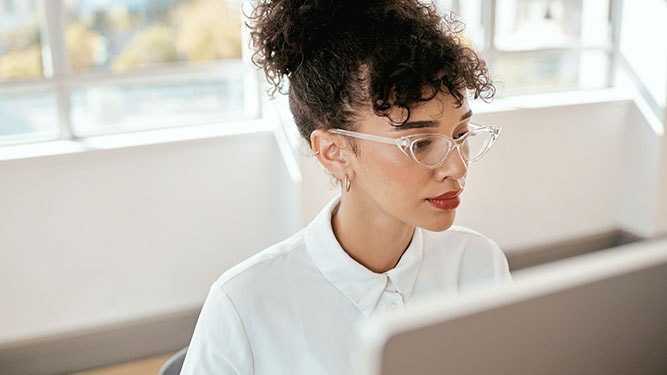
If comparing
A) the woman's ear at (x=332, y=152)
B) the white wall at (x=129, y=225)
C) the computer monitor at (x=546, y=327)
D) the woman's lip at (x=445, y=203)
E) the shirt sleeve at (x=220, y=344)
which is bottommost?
the white wall at (x=129, y=225)

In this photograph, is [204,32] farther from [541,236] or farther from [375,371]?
[375,371]

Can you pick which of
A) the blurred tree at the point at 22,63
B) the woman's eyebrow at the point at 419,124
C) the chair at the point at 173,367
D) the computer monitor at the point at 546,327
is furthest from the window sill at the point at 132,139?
the computer monitor at the point at 546,327

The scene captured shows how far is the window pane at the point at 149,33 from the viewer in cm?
318

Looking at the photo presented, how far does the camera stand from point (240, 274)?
4.36ft

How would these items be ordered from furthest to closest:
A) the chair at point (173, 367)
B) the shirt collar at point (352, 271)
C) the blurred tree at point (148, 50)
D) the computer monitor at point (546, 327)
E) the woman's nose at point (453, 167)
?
→ the blurred tree at point (148, 50), the chair at point (173, 367), the shirt collar at point (352, 271), the woman's nose at point (453, 167), the computer monitor at point (546, 327)

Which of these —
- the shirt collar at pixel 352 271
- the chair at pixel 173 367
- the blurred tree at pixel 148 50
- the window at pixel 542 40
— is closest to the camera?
the shirt collar at pixel 352 271

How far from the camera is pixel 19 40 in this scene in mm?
3066

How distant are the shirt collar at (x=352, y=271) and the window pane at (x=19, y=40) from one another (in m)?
2.08

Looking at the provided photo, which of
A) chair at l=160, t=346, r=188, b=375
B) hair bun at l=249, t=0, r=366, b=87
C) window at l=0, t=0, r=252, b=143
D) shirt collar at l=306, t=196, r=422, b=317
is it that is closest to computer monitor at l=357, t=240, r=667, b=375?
shirt collar at l=306, t=196, r=422, b=317

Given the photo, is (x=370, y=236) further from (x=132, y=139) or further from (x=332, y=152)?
(x=132, y=139)

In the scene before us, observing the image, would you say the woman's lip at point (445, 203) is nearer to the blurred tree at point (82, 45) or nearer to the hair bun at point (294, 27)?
A: the hair bun at point (294, 27)

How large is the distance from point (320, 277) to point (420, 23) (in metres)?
0.44

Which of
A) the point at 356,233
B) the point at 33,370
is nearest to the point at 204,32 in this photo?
the point at 33,370

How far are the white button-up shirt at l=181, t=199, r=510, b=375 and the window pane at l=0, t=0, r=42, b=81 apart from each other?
2.08 meters
